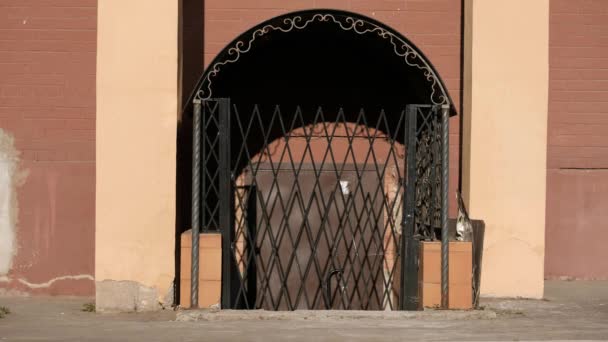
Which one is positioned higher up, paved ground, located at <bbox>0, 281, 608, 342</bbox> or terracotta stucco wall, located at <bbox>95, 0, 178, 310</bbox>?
terracotta stucco wall, located at <bbox>95, 0, 178, 310</bbox>

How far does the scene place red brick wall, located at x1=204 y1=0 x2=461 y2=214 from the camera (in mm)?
11406

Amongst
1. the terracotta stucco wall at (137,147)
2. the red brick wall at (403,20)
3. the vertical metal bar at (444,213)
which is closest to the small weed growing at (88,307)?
the terracotta stucco wall at (137,147)

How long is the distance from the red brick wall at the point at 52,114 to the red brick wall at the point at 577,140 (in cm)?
534

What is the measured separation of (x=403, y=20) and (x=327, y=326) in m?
4.00

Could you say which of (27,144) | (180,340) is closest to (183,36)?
(27,144)

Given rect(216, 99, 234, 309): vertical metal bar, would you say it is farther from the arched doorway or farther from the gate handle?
the gate handle

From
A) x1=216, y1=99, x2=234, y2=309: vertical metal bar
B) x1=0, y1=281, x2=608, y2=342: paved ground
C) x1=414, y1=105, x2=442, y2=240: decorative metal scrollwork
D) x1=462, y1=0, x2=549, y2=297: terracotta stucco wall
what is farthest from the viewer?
x1=462, y1=0, x2=549, y2=297: terracotta stucco wall

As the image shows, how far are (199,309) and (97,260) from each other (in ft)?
4.03

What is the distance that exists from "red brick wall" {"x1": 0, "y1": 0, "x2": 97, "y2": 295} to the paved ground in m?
0.85

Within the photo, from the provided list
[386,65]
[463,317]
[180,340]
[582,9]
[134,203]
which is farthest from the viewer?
[582,9]

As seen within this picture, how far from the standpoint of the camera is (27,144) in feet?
37.5

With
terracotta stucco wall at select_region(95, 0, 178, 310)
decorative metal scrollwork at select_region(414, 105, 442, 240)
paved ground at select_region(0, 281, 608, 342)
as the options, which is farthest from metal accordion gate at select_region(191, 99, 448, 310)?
paved ground at select_region(0, 281, 608, 342)

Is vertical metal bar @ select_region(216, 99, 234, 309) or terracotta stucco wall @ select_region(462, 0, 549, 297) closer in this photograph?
vertical metal bar @ select_region(216, 99, 234, 309)

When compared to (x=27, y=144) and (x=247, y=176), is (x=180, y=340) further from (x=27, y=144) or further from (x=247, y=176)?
(x=27, y=144)
